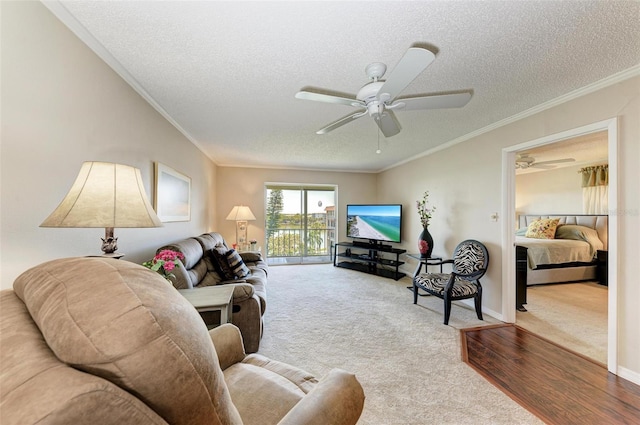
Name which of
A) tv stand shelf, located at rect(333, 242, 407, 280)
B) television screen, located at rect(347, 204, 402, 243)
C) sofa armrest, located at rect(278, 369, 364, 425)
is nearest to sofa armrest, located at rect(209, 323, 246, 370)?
sofa armrest, located at rect(278, 369, 364, 425)

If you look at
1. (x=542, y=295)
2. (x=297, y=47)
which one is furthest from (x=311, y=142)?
(x=542, y=295)

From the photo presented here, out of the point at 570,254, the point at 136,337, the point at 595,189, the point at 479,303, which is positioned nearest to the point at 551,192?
the point at 595,189

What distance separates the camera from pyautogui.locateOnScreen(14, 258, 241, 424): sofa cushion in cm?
41

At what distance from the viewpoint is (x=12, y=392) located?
1.17ft

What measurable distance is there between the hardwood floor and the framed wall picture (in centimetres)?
330

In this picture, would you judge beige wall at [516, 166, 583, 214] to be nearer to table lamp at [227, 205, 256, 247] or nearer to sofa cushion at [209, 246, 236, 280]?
table lamp at [227, 205, 256, 247]

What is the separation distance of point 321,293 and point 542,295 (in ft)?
11.3

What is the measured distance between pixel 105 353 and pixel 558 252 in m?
6.08

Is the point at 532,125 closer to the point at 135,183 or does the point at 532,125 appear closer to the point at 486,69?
the point at 486,69

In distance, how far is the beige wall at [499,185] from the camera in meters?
1.92

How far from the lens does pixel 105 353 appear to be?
402 mm

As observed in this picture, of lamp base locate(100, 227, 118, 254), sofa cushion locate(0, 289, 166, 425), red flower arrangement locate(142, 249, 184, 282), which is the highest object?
lamp base locate(100, 227, 118, 254)

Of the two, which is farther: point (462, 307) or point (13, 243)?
point (462, 307)

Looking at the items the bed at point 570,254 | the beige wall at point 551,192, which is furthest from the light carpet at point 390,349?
the beige wall at point 551,192
